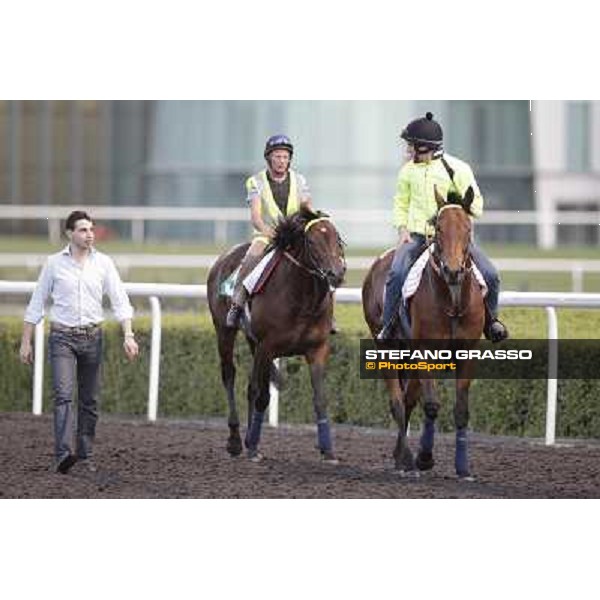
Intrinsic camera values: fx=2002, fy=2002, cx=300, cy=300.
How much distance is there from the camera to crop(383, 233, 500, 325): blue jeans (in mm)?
8883

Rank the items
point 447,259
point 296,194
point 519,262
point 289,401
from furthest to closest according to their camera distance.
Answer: point 519,262, point 289,401, point 296,194, point 447,259

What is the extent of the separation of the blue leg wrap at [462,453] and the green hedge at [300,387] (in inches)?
25.0

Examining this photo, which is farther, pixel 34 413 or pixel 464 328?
pixel 34 413

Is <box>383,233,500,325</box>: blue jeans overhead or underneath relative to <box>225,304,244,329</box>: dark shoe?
overhead

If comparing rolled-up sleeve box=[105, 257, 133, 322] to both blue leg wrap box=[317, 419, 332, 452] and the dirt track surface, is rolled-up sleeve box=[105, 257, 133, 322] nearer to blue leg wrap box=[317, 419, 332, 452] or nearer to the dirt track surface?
the dirt track surface

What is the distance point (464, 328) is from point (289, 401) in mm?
2121

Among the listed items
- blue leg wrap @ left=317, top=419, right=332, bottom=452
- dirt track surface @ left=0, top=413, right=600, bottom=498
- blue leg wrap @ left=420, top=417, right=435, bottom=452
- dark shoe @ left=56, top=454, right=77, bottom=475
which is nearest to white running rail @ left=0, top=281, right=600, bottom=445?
dirt track surface @ left=0, top=413, right=600, bottom=498

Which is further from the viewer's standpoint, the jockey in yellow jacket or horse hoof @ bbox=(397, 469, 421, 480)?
horse hoof @ bbox=(397, 469, 421, 480)

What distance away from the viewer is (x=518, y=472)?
29.6ft

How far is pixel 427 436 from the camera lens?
9.03 m

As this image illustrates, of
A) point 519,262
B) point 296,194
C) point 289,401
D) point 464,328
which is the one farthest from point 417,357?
point 519,262

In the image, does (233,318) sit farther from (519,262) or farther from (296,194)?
(519,262)

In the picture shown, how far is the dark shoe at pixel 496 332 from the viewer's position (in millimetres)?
8875

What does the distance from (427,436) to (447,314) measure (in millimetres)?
631
